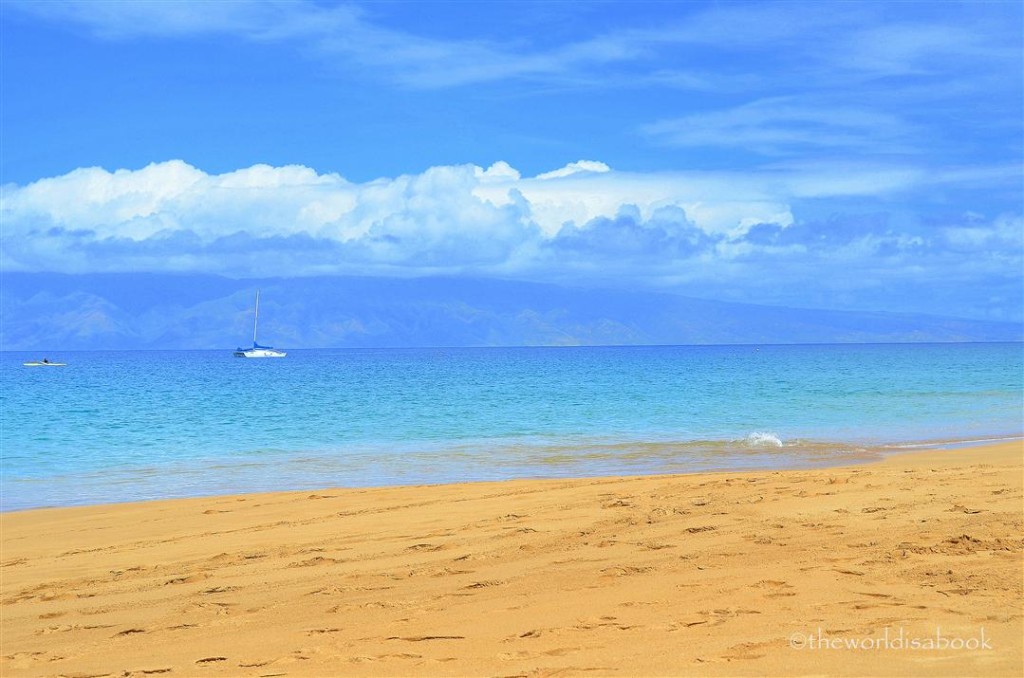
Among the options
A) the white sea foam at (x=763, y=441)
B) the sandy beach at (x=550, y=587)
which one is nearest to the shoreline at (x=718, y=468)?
the white sea foam at (x=763, y=441)

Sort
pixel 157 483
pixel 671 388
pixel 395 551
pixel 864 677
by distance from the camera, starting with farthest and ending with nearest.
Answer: pixel 671 388 < pixel 157 483 < pixel 395 551 < pixel 864 677

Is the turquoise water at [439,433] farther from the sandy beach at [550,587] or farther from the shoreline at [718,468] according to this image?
the sandy beach at [550,587]

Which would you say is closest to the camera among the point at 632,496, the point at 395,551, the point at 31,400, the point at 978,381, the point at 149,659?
the point at 149,659

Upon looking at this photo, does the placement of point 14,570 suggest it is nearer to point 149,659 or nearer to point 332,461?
point 149,659

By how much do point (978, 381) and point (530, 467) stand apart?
173 ft

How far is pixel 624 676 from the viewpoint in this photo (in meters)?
6.61

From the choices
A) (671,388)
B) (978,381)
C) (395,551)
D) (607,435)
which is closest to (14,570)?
(395,551)

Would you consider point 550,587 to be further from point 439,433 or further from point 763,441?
point 439,433

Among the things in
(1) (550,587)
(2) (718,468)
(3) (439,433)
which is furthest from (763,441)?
(1) (550,587)

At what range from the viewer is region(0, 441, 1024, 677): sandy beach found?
7137 mm

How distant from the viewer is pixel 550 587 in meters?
9.15

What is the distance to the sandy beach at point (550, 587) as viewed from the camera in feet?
23.4

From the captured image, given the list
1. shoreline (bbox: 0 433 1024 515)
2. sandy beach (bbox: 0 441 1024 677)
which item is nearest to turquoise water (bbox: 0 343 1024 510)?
shoreline (bbox: 0 433 1024 515)

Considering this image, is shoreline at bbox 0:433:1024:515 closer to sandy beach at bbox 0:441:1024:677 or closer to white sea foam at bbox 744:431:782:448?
white sea foam at bbox 744:431:782:448
